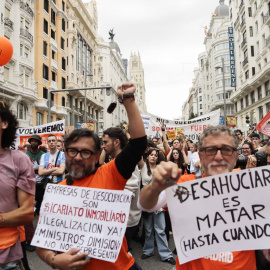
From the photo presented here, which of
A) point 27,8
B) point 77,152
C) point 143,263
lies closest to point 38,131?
point 143,263

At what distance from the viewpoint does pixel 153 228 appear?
5.02m

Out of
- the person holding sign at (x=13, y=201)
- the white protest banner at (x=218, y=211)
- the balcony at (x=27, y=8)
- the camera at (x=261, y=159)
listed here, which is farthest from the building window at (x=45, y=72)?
the white protest banner at (x=218, y=211)

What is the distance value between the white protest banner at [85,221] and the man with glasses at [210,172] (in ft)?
0.63

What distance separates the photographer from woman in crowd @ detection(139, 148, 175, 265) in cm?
465

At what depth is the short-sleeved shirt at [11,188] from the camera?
6.87 feet

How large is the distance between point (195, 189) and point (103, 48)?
7132 cm

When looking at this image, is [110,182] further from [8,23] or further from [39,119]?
[39,119]

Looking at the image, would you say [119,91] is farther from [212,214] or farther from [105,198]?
[212,214]

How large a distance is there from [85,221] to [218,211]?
87cm

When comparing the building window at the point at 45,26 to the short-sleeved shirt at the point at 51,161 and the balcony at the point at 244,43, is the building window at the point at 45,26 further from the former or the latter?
the short-sleeved shirt at the point at 51,161


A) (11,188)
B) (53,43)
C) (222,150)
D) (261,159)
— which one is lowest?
(11,188)

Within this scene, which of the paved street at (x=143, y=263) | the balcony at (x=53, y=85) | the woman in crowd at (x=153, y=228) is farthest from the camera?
the balcony at (x=53, y=85)

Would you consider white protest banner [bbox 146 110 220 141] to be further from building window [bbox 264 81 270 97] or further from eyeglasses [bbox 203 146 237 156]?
building window [bbox 264 81 270 97]

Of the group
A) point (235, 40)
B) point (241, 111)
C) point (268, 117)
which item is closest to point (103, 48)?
point (235, 40)
